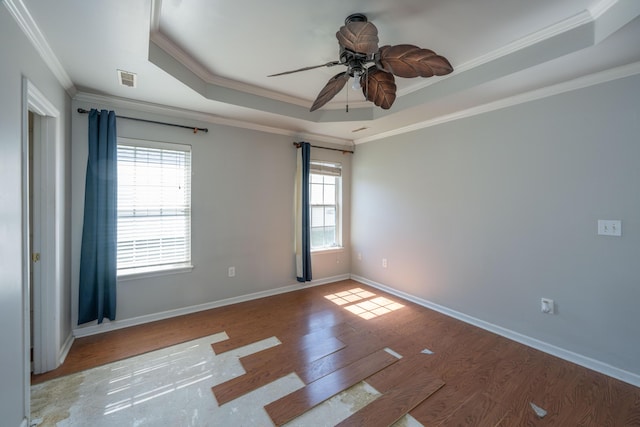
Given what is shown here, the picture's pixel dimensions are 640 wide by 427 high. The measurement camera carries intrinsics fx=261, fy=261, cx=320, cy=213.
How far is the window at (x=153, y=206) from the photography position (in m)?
2.84

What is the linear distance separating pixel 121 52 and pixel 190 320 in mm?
2660

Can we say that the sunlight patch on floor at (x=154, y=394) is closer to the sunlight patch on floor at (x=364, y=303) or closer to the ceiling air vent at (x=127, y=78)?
the sunlight patch on floor at (x=364, y=303)

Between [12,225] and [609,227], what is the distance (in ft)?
13.5

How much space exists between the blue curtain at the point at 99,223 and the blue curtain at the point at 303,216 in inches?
86.7

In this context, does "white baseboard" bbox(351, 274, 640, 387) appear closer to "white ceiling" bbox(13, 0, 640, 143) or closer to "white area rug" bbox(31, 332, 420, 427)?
"white area rug" bbox(31, 332, 420, 427)

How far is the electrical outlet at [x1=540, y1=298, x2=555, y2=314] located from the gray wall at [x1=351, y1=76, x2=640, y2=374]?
0.16 ft

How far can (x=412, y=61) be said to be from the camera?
1587mm

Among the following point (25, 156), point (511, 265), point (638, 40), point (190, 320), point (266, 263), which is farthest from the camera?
point (266, 263)

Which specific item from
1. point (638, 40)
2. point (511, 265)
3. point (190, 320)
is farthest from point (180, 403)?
point (638, 40)

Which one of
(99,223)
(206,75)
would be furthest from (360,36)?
(99,223)

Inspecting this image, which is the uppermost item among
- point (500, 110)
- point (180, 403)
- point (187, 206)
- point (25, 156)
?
point (500, 110)

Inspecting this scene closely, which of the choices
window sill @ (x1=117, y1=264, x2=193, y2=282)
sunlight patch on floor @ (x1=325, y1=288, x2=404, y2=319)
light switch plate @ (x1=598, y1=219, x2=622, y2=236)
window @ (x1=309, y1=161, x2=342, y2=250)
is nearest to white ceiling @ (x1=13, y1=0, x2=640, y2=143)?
light switch plate @ (x1=598, y1=219, x2=622, y2=236)

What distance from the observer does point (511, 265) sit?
2.71 metres

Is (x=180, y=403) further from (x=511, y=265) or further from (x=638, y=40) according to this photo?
(x=638, y=40)
